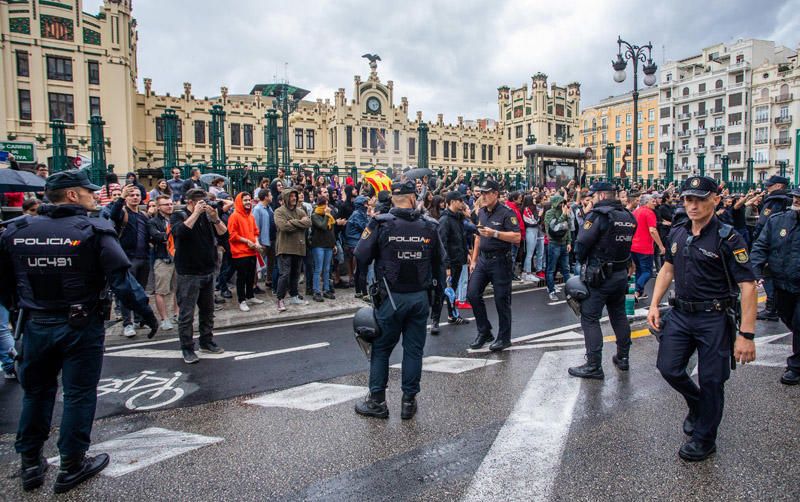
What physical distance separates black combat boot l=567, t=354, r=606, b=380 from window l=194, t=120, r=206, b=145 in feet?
165

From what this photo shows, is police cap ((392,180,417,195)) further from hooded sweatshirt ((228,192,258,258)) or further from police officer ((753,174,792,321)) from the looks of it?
police officer ((753,174,792,321))

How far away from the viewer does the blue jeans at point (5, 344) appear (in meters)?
5.68

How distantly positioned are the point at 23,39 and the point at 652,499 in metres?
47.7

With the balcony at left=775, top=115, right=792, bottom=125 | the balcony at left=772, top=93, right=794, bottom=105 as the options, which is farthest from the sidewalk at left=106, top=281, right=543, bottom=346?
the balcony at left=772, top=93, right=794, bottom=105

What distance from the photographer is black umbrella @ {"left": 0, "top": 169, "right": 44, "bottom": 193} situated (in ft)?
27.4

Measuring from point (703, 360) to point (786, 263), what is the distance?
8.39 ft

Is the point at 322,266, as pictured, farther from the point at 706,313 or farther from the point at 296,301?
the point at 706,313

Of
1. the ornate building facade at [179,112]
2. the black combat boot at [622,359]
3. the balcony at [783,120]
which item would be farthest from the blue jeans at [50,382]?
the balcony at [783,120]

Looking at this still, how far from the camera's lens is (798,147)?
2297cm

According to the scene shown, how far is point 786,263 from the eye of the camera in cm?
536

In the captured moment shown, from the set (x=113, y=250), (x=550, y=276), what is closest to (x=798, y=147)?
(x=550, y=276)

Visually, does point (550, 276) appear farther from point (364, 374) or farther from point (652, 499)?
point (652, 499)

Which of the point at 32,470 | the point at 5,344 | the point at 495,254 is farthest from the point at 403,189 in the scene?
the point at 5,344

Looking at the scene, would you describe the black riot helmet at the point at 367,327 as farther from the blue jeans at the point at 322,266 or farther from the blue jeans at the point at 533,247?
the blue jeans at the point at 533,247
